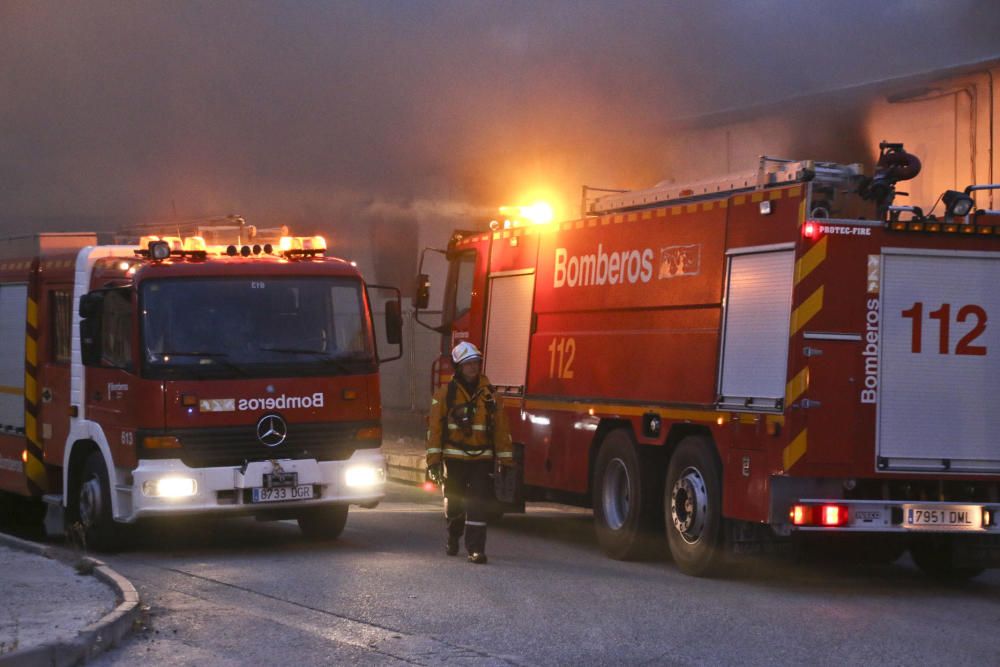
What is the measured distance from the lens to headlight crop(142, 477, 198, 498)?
11.2 m

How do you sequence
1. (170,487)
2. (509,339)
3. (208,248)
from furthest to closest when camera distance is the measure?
(509,339)
(208,248)
(170,487)

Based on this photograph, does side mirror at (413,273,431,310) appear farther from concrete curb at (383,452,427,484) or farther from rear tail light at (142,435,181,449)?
concrete curb at (383,452,427,484)

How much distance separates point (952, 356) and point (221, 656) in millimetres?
5264

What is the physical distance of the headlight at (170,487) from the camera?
11195mm

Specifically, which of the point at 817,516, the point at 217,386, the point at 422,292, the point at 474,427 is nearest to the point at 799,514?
the point at 817,516

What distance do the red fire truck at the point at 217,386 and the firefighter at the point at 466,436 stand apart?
912 millimetres

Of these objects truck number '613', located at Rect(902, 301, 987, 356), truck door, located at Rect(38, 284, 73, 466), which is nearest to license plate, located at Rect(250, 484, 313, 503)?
truck door, located at Rect(38, 284, 73, 466)

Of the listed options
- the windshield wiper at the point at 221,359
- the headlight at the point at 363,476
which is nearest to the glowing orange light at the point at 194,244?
the windshield wiper at the point at 221,359

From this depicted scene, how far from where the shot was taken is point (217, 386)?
1145 centimetres

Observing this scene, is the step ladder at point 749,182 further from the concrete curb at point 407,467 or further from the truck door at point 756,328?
the concrete curb at point 407,467

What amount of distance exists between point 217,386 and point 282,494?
971 millimetres

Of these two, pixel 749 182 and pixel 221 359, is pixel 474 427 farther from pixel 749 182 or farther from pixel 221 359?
pixel 749 182

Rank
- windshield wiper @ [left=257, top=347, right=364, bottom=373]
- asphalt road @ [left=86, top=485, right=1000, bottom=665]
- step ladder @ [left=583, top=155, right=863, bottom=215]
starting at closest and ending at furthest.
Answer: asphalt road @ [left=86, top=485, right=1000, bottom=665] < step ladder @ [left=583, top=155, right=863, bottom=215] < windshield wiper @ [left=257, top=347, right=364, bottom=373]

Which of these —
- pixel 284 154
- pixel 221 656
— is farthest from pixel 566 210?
pixel 221 656
